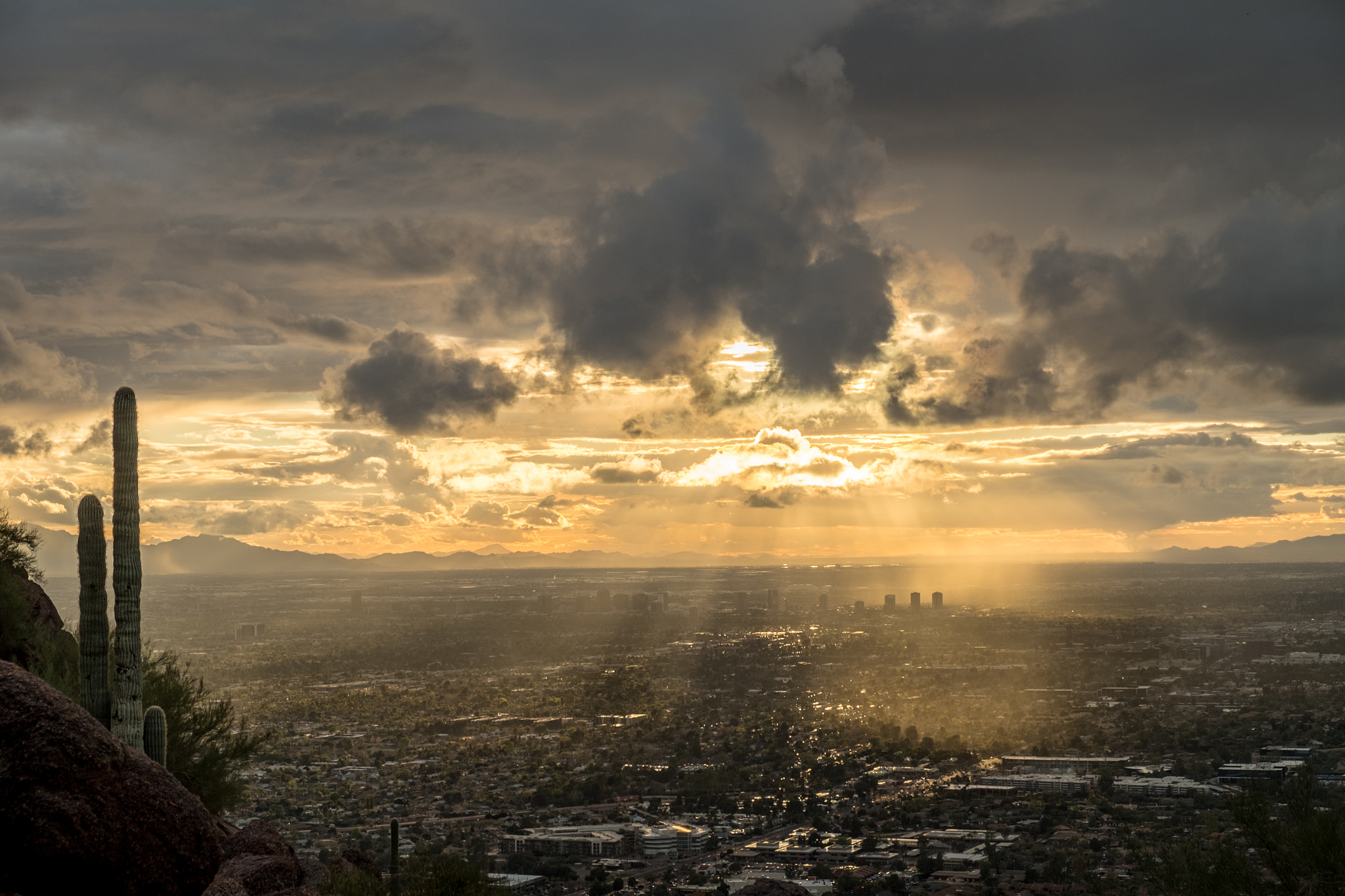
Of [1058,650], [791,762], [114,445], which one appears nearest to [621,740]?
[791,762]

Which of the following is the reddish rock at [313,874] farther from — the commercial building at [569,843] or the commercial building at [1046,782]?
the commercial building at [1046,782]

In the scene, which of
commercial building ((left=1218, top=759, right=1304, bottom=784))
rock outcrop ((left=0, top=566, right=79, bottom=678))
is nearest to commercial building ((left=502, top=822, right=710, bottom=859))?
rock outcrop ((left=0, top=566, right=79, bottom=678))

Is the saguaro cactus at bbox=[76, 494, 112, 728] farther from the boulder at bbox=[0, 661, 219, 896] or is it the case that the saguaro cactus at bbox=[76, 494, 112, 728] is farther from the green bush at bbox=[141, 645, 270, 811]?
the green bush at bbox=[141, 645, 270, 811]

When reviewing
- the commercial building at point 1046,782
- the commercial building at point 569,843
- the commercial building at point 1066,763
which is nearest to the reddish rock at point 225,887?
the commercial building at point 569,843

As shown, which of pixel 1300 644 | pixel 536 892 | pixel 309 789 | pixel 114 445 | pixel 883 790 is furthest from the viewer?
pixel 1300 644

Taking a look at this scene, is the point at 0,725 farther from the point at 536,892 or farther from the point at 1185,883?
the point at 536,892
